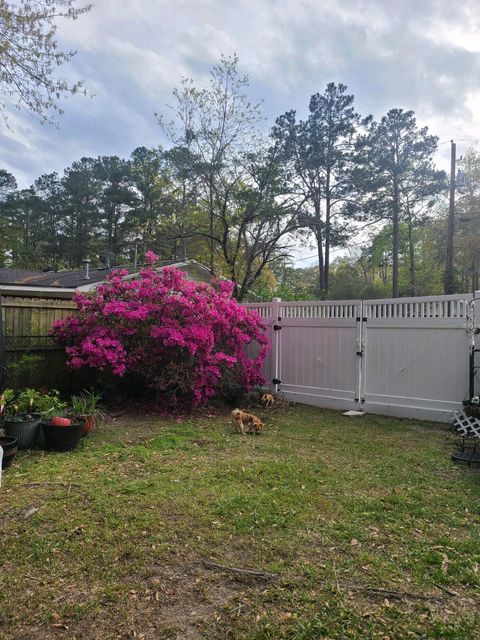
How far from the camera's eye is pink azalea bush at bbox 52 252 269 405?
17.7 ft

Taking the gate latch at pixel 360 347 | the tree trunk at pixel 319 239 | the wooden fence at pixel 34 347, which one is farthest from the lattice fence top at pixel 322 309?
the tree trunk at pixel 319 239

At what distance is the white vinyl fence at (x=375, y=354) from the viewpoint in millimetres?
5262

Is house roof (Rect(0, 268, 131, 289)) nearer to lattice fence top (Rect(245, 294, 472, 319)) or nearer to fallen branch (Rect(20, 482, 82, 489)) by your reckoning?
lattice fence top (Rect(245, 294, 472, 319))

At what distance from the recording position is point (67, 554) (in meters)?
2.14

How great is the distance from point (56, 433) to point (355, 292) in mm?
18684

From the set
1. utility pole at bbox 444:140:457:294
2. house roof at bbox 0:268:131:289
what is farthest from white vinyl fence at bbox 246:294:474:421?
utility pole at bbox 444:140:457:294

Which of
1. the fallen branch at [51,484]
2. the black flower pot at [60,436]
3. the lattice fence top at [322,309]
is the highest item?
the lattice fence top at [322,309]

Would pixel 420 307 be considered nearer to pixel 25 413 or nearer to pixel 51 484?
pixel 51 484

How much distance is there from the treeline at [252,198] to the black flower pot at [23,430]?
8239mm

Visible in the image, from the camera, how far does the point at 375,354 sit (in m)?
5.93

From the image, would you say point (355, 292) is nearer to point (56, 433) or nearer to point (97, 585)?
point (56, 433)

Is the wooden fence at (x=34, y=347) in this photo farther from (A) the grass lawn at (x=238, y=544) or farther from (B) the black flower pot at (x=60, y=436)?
(A) the grass lawn at (x=238, y=544)

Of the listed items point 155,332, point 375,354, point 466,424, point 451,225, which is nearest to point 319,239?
point 451,225

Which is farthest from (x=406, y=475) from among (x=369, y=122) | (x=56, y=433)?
(x=369, y=122)
